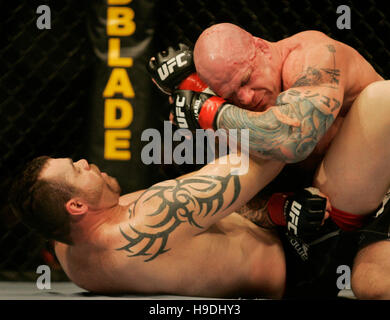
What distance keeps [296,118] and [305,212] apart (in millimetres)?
255

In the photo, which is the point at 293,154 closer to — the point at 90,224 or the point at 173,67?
the point at 173,67

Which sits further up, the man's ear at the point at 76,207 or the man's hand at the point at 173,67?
the man's hand at the point at 173,67

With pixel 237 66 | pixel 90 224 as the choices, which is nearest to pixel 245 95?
pixel 237 66

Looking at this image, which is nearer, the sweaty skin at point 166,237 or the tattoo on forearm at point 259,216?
the sweaty skin at point 166,237

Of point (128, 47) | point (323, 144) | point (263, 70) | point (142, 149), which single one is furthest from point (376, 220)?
point (128, 47)

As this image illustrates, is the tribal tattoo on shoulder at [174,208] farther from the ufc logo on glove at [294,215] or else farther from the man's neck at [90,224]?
the ufc logo on glove at [294,215]

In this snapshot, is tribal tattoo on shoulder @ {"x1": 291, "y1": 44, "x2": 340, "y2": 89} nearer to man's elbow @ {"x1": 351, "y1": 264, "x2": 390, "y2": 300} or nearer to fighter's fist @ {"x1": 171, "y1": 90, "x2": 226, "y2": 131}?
fighter's fist @ {"x1": 171, "y1": 90, "x2": 226, "y2": 131}

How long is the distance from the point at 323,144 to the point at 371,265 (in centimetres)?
35

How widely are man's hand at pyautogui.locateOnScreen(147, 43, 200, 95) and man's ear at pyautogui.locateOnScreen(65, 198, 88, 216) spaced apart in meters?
0.41

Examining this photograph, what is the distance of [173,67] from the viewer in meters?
1.31

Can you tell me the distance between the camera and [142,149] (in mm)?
1823

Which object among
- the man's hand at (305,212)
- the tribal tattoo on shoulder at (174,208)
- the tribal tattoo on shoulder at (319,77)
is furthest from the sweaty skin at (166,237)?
the tribal tattoo on shoulder at (319,77)

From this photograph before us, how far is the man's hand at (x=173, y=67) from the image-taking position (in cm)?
131
